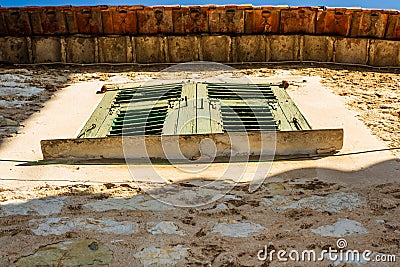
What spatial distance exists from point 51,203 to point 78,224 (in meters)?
0.47

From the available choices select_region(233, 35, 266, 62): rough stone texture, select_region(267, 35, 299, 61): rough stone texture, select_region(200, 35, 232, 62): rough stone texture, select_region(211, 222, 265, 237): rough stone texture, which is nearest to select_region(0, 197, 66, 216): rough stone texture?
select_region(211, 222, 265, 237): rough stone texture

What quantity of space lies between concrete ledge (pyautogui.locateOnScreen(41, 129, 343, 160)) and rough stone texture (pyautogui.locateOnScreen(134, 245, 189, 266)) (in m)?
1.69

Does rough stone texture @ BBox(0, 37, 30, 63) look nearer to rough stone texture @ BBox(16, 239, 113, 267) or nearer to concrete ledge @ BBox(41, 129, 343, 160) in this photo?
concrete ledge @ BBox(41, 129, 343, 160)

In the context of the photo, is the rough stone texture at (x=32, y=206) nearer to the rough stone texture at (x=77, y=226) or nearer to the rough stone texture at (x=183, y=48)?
the rough stone texture at (x=77, y=226)

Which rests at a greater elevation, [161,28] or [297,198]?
[161,28]

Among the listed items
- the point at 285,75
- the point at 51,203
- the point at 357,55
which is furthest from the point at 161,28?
the point at 51,203

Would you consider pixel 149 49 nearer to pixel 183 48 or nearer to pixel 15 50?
pixel 183 48

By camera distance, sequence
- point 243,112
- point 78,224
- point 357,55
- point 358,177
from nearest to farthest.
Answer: point 78,224 < point 358,177 < point 243,112 < point 357,55

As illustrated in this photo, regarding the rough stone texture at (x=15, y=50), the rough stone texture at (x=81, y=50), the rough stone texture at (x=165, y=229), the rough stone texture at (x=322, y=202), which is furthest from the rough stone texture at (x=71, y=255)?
the rough stone texture at (x=15, y=50)

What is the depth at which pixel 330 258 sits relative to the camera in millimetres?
2887

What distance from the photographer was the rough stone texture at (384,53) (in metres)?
7.95

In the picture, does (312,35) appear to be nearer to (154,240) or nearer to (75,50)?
(75,50)

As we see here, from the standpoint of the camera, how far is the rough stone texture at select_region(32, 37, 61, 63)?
27.1ft

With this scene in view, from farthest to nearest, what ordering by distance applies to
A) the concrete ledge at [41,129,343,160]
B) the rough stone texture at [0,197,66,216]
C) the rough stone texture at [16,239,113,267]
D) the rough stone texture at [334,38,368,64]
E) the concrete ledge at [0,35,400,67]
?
the concrete ledge at [0,35,400,67] < the rough stone texture at [334,38,368,64] < the concrete ledge at [41,129,343,160] < the rough stone texture at [0,197,66,216] < the rough stone texture at [16,239,113,267]
